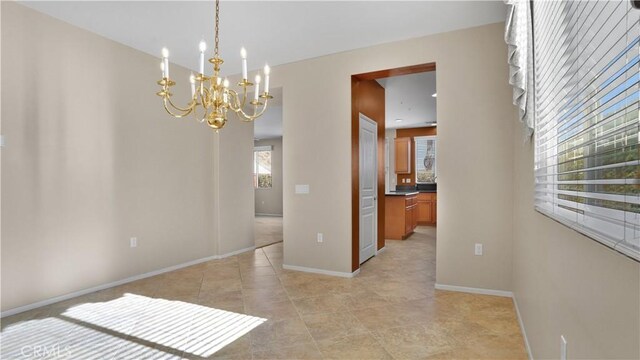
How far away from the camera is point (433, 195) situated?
835 centimetres

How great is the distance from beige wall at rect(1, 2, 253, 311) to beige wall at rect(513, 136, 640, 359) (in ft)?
13.0

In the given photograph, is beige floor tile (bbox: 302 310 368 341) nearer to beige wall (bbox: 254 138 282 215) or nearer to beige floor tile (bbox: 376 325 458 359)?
beige floor tile (bbox: 376 325 458 359)

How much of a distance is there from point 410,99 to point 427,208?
3301 mm

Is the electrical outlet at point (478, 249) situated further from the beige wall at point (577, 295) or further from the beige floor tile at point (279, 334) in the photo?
the beige floor tile at point (279, 334)

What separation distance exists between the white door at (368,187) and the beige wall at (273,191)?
647cm

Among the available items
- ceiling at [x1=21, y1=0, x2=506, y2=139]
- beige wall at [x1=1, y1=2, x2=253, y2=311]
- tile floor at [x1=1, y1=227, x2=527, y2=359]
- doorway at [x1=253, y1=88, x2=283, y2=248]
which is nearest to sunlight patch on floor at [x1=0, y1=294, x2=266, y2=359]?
tile floor at [x1=1, y1=227, x2=527, y2=359]

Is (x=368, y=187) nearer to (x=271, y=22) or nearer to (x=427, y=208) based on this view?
(x=271, y=22)

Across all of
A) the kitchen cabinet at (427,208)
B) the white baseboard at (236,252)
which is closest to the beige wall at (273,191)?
the kitchen cabinet at (427,208)

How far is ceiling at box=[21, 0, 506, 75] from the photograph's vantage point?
9.87 ft

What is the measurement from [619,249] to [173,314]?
9.92ft

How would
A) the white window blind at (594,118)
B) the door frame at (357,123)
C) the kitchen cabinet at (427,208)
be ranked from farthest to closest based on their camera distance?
the kitchen cabinet at (427,208) < the door frame at (357,123) < the white window blind at (594,118)

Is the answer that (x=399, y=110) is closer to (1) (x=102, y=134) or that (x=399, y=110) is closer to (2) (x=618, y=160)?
(1) (x=102, y=134)

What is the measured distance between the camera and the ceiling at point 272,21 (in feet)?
9.87

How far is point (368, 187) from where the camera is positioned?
4840 millimetres
